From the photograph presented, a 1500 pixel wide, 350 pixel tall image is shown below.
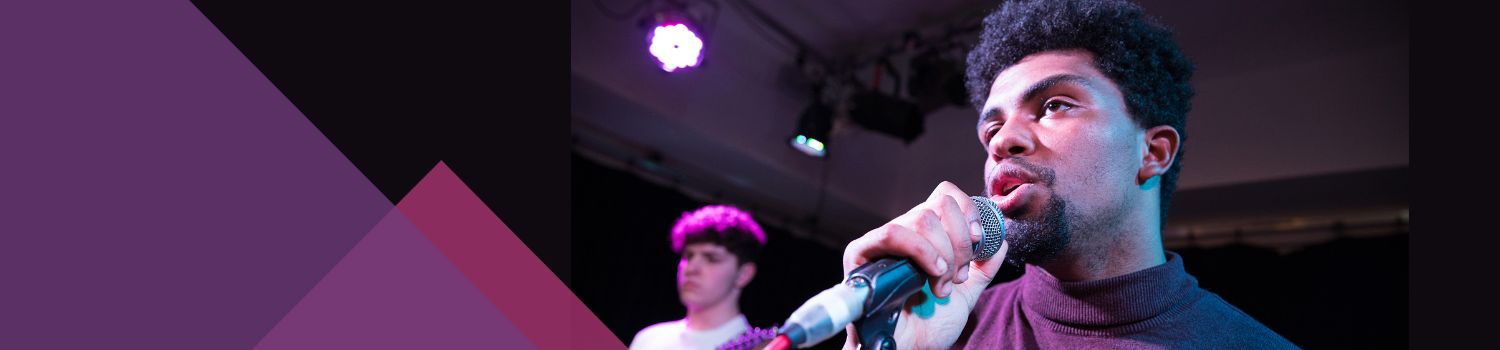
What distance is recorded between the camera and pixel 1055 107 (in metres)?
1.40

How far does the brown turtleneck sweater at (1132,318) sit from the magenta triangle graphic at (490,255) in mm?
1264

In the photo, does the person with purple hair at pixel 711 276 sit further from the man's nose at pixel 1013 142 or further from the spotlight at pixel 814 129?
the man's nose at pixel 1013 142

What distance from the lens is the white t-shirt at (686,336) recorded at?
3.83 metres

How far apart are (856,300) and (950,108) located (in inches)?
194

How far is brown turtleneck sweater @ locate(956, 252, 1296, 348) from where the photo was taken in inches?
50.9

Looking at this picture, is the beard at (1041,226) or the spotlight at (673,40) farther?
the spotlight at (673,40)

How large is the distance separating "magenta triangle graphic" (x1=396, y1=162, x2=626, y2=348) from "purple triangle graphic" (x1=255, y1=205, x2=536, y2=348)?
0.06 meters

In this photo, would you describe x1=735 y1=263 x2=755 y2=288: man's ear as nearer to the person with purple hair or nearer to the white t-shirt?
the person with purple hair

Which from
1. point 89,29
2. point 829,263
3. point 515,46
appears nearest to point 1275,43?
point 829,263

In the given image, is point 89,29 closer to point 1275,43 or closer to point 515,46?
point 515,46

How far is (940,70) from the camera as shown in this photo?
14.6 ft

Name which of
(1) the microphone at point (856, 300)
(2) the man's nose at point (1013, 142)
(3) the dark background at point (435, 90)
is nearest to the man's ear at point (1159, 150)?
(2) the man's nose at point (1013, 142)

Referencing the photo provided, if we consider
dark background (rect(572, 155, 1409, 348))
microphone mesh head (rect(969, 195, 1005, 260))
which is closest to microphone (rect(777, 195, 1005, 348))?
microphone mesh head (rect(969, 195, 1005, 260))

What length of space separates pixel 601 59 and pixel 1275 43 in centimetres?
372
